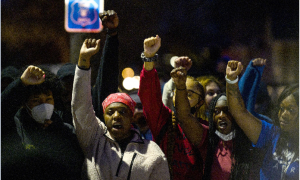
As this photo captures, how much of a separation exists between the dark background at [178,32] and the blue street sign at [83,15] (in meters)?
0.06

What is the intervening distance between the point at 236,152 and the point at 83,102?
1.20 m

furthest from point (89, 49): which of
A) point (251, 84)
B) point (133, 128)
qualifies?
point (251, 84)

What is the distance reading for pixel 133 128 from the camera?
2.21 m

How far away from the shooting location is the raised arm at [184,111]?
220cm

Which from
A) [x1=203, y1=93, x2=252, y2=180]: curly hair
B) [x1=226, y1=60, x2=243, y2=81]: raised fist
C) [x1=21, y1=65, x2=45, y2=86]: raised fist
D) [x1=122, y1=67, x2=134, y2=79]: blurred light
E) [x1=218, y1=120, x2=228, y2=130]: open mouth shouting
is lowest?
[x1=203, y1=93, x2=252, y2=180]: curly hair

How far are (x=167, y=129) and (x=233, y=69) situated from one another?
2.14 ft

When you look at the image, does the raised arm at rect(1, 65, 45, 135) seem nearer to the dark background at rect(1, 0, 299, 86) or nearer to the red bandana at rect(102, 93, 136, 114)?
the red bandana at rect(102, 93, 136, 114)

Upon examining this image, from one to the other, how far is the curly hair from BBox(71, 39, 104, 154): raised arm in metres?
0.87

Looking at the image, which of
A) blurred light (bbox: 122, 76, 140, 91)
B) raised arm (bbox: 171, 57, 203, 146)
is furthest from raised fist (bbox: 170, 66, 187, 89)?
blurred light (bbox: 122, 76, 140, 91)

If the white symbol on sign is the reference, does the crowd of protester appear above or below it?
below

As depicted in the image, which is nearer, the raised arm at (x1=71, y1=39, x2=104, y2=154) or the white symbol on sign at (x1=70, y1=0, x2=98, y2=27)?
the raised arm at (x1=71, y1=39, x2=104, y2=154)

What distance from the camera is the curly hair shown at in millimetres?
2348

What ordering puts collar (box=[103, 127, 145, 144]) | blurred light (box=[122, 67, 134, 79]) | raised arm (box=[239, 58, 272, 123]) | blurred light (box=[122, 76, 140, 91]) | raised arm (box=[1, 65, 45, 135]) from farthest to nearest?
1. blurred light (box=[122, 76, 140, 91])
2. blurred light (box=[122, 67, 134, 79])
3. raised arm (box=[239, 58, 272, 123])
4. collar (box=[103, 127, 145, 144])
5. raised arm (box=[1, 65, 45, 135])

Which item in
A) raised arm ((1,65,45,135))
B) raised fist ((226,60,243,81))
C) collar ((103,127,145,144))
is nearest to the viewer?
raised arm ((1,65,45,135))
